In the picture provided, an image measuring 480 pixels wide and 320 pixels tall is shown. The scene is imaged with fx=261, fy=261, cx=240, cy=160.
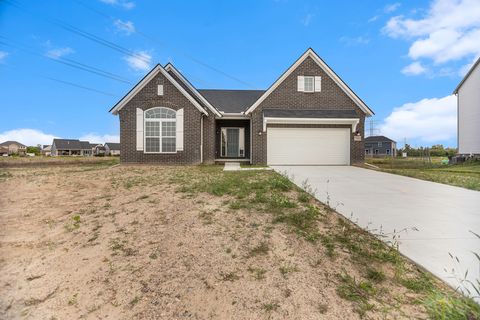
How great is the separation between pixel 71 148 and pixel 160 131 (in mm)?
70717

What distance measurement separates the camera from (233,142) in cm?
1853

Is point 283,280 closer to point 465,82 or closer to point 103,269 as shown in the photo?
point 103,269

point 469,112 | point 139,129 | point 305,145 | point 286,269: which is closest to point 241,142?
point 305,145

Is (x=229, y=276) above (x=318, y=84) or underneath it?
underneath

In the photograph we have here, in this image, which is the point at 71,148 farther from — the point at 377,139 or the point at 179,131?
the point at 377,139

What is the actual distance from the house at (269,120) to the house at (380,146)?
164ft

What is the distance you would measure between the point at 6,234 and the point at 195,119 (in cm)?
1092

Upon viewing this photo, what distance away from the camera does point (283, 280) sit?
2.87 m

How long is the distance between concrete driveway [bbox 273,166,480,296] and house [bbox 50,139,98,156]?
79694 mm

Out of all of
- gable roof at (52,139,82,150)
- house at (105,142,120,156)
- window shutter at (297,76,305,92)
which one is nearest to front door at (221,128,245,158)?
window shutter at (297,76,305,92)

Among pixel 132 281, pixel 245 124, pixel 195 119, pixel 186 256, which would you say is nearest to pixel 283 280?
pixel 186 256

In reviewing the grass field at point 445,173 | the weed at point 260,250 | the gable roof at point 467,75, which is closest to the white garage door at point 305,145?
the grass field at point 445,173

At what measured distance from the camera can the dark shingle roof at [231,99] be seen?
17594 millimetres

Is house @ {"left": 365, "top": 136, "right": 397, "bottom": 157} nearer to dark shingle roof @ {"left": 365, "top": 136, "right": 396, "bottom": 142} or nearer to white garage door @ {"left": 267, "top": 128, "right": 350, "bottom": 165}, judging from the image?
dark shingle roof @ {"left": 365, "top": 136, "right": 396, "bottom": 142}
